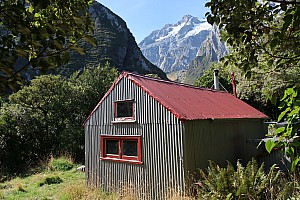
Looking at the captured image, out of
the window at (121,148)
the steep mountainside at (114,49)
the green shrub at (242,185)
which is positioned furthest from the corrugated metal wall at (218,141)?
the steep mountainside at (114,49)

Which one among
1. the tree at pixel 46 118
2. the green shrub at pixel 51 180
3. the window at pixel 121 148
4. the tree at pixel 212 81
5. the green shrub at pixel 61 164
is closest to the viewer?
the window at pixel 121 148

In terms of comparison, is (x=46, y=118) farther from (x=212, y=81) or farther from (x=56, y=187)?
(x=212, y=81)

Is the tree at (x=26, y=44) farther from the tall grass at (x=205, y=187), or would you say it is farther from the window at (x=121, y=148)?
the window at (x=121, y=148)

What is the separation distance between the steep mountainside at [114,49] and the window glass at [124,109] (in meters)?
38.5

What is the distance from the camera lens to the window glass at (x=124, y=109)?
9961mm

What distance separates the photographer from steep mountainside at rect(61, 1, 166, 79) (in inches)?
1992

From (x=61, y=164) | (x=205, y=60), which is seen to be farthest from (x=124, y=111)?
(x=205, y=60)

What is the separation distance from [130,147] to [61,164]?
7762 mm

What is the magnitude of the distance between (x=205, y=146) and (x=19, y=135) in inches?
571

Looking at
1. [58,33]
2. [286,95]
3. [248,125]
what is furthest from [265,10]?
[248,125]

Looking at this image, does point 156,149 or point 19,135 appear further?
point 19,135

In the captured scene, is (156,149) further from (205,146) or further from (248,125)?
(248,125)

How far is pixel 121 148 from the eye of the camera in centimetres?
1010

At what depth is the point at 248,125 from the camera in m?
11.9
